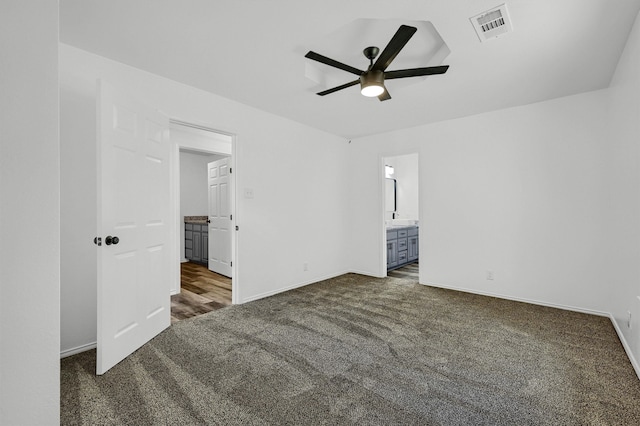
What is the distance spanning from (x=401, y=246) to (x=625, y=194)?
3.56 metres

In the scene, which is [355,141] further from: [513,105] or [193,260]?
[193,260]

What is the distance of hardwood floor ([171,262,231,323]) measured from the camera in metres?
3.35

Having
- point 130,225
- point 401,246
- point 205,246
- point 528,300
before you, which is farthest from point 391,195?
point 130,225

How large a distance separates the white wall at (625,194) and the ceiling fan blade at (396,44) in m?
1.53

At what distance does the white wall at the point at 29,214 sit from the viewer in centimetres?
96

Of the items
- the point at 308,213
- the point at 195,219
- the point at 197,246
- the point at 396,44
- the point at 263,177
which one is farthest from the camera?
the point at 195,219

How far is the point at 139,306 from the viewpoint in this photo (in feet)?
7.94

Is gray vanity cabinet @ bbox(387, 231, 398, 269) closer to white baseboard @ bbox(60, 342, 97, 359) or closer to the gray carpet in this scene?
the gray carpet

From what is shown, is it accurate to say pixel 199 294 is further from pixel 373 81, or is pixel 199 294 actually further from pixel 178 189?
pixel 373 81

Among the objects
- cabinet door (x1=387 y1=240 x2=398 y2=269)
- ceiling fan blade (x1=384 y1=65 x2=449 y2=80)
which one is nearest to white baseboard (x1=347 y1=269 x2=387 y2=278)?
cabinet door (x1=387 y1=240 x2=398 y2=269)

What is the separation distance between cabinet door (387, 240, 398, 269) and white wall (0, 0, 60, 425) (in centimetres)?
472

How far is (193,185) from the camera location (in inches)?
263

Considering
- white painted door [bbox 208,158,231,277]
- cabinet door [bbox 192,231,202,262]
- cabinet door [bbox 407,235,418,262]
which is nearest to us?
white painted door [bbox 208,158,231,277]

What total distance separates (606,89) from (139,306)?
5.04 meters
